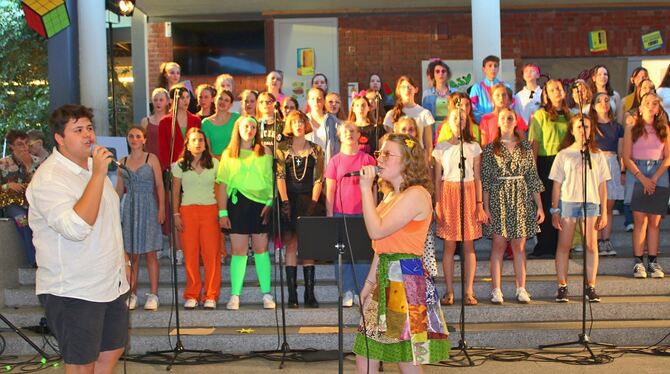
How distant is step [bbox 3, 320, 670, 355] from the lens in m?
7.45

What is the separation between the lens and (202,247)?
26.3 ft

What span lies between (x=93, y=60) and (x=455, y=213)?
16.2ft

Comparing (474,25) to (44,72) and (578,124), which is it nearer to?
(578,124)

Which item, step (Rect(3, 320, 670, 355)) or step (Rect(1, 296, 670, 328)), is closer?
step (Rect(3, 320, 670, 355))

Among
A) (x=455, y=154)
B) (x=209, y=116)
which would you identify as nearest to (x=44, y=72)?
(x=209, y=116)

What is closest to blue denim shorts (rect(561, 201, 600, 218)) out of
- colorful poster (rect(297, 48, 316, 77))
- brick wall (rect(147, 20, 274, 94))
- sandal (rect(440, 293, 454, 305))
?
sandal (rect(440, 293, 454, 305))

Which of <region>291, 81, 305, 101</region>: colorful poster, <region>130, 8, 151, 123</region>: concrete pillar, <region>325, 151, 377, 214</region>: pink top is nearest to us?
<region>325, 151, 377, 214</region>: pink top

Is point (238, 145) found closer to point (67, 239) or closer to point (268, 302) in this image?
point (268, 302)

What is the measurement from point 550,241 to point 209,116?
3.85 meters

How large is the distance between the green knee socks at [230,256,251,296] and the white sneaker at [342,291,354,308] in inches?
38.0

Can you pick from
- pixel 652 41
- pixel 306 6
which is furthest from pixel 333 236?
pixel 652 41

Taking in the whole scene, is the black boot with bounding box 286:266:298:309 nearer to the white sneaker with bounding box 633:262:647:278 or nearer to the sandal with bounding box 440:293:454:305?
the sandal with bounding box 440:293:454:305

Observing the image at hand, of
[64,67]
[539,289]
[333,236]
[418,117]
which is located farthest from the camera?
[64,67]

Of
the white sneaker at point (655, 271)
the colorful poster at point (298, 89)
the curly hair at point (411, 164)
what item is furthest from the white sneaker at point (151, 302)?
the colorful poster at point (298, 89)
